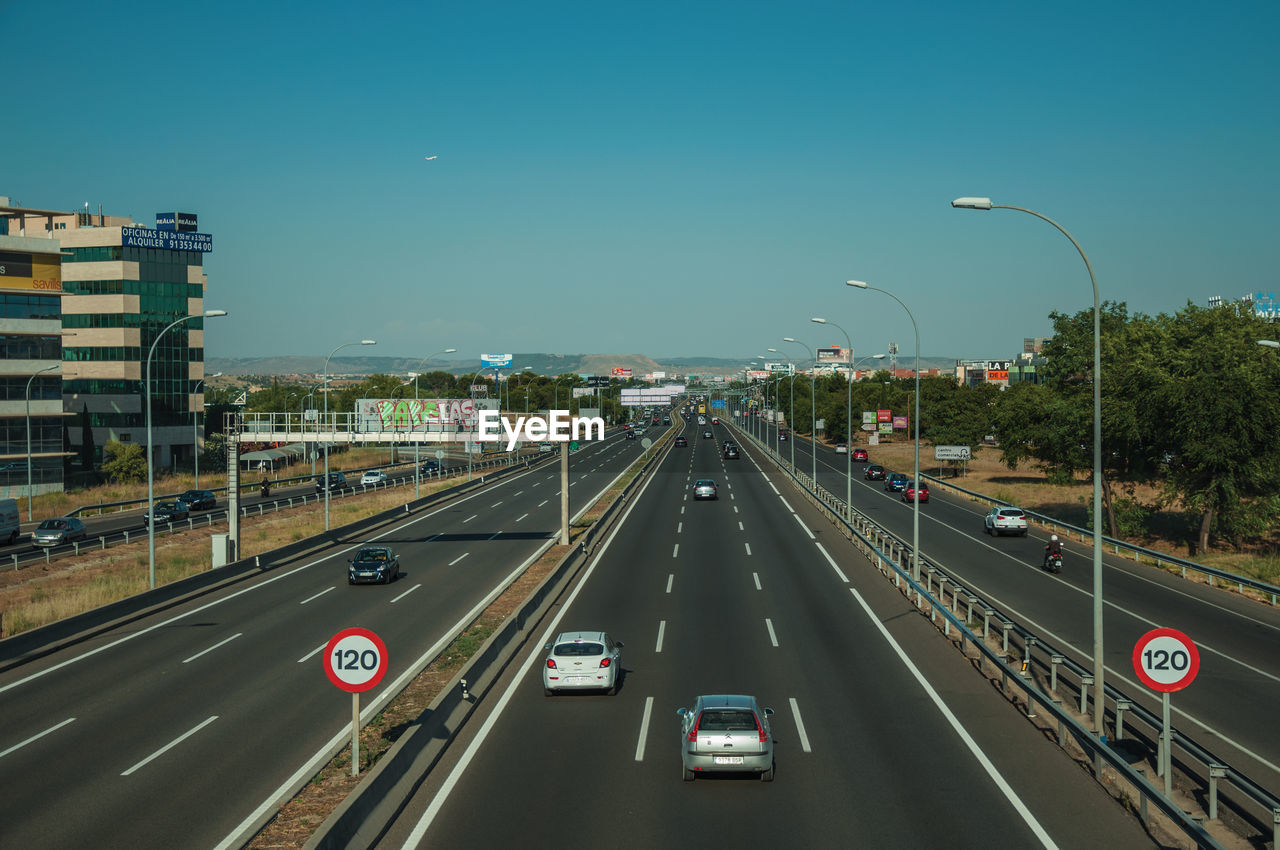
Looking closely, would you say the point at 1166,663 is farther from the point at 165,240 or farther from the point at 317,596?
the point at 165,240

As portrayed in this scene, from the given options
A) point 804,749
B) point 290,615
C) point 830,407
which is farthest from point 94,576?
point 830,407

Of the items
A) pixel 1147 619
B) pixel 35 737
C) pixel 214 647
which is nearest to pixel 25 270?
pixel 214 647

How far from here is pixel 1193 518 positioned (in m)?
50.5

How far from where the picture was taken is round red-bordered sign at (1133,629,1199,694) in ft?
41.9

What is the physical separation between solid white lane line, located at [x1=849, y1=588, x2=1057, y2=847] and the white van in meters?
44.4

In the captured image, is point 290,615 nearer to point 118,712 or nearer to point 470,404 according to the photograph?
point 118,712

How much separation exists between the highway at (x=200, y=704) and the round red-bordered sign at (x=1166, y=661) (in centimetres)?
1207

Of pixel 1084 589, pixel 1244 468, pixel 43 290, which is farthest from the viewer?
pixel 43 290

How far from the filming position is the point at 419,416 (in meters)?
50.7

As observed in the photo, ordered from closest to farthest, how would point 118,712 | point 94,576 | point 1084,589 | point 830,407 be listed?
point 118,712 < point 1084,589 < point 94,576 < point 830,407

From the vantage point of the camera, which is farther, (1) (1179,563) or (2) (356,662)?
(1) (1179,563)

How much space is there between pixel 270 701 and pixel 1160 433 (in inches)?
1781

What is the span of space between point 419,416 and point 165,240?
6724 cm

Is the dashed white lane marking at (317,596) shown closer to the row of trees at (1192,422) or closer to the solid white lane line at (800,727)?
the solid white lane line at (800,727)
